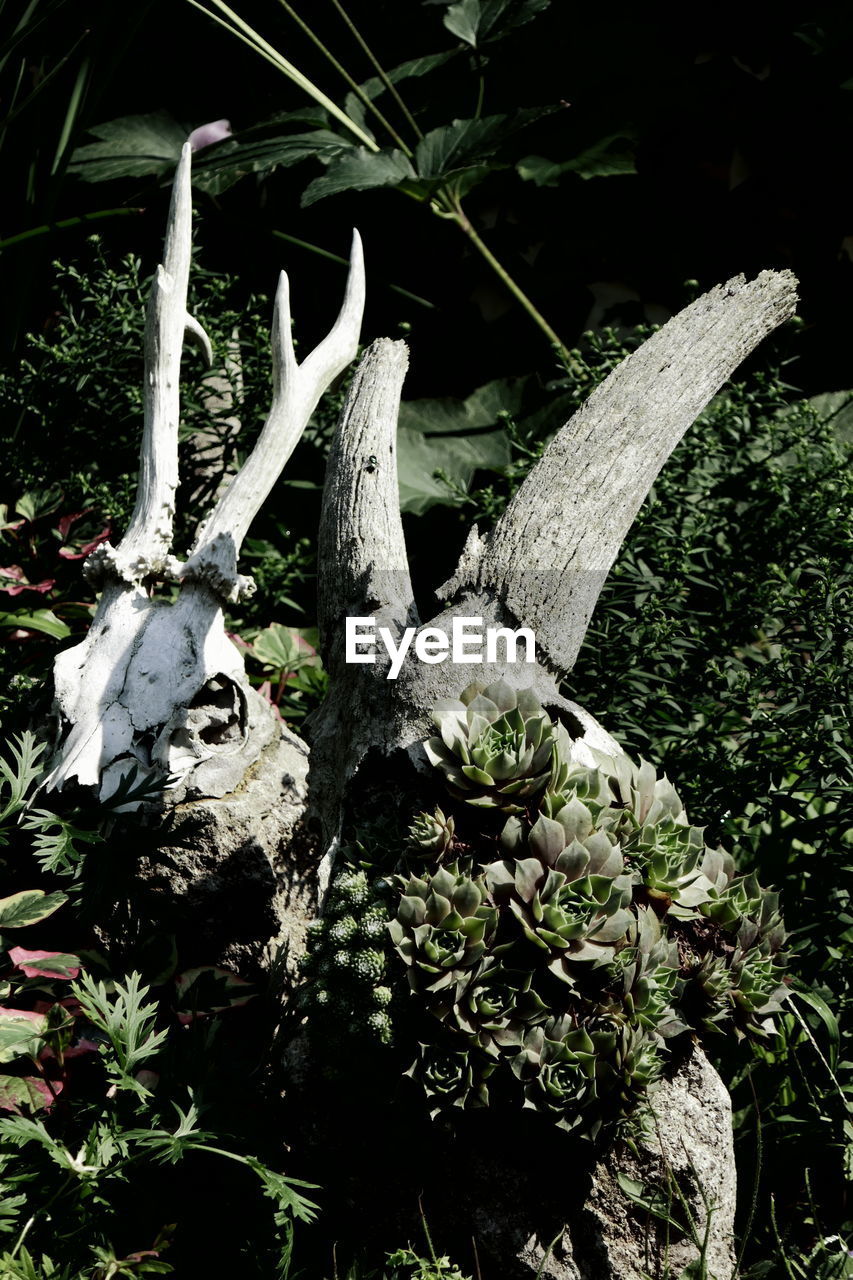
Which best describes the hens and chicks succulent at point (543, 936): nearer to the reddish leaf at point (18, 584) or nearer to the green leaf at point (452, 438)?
the reddish leaf at point (18, 584)

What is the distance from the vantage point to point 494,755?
1.47 m

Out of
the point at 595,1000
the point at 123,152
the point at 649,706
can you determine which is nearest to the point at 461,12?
the point at 123,152

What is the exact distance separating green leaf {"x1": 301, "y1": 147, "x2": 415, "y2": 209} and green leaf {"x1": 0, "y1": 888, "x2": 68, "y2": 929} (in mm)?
2071

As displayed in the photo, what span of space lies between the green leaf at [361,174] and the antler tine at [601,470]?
1180 millimetres

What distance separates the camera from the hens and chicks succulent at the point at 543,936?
1.37 meters

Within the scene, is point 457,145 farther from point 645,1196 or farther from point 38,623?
point 645,1196

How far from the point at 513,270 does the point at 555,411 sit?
3.75 feet

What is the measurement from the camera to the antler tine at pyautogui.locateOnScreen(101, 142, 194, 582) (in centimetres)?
207

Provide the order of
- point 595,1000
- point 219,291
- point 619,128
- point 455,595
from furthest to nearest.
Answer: point 619,128
point 219,291
point 455,595
point 595,1000

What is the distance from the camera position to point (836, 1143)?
6.00 ft

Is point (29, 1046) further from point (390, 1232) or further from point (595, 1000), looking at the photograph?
point (595, 1000)

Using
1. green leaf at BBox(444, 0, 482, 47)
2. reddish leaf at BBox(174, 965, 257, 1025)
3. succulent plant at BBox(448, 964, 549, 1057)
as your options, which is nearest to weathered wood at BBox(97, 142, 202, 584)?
reddish leaf at BBox(174, 965, 257, 1025)

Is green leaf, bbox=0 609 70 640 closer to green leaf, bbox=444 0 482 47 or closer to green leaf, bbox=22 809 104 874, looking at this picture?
green leaf, bbox=22 809 104 874

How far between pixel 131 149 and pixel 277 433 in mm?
1934
